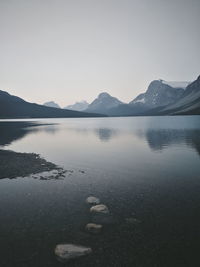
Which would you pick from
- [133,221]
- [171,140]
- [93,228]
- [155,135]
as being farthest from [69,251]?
[155,135]

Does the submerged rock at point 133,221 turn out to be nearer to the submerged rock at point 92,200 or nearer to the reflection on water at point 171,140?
the submerged rock at point 92,200

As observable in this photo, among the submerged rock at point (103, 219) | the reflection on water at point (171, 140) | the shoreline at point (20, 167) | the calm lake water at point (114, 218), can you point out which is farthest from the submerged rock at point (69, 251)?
the reflection on water at point (171, 140)

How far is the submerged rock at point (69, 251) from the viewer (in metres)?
15.5

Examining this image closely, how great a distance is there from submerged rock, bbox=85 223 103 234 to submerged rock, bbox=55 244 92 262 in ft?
8.50

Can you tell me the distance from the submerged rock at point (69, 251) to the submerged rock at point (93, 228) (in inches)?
102

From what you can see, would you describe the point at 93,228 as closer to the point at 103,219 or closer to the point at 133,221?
the point at 103,219

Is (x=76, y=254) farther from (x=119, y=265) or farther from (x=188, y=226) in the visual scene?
(x=188, y=226)

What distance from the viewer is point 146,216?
71.3 feet

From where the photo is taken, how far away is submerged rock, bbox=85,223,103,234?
1897 cm

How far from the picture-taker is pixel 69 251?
15883 mm

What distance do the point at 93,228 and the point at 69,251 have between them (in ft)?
12.4

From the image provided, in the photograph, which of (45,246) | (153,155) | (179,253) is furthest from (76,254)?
(153,155)

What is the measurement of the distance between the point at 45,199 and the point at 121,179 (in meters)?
Result: 13.8

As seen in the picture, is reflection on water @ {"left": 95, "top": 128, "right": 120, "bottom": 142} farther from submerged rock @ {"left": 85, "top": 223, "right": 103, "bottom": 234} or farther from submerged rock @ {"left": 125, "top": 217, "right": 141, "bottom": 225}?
submerged rock @ {"left": 85, "top": 223, "right": 103, "bottom": 234}
